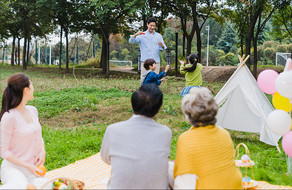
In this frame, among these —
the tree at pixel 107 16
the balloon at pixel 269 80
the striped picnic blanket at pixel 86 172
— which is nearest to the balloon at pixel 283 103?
the balloon at pixel 269 80

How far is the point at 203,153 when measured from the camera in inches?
104

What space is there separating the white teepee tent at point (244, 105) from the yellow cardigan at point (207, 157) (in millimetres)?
3461

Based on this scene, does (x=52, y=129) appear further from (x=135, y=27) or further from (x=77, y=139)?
(x=135, y=27)

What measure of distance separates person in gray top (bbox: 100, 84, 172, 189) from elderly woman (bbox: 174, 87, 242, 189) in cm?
15

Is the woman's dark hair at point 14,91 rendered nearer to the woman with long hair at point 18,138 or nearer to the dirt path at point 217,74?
the woman with long hair at point 18,138

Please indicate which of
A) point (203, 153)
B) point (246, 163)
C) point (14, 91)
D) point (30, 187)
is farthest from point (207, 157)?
point (14, 91)

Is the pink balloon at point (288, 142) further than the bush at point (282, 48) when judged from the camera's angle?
No

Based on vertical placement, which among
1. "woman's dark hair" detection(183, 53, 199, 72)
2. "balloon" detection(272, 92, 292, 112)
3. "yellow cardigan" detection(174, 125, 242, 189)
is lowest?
"yellow cardigan" detection(174, 125, 242, 189)

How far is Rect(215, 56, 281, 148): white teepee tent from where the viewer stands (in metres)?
6.03

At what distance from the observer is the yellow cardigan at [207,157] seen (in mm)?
2637

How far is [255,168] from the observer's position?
15.8ft

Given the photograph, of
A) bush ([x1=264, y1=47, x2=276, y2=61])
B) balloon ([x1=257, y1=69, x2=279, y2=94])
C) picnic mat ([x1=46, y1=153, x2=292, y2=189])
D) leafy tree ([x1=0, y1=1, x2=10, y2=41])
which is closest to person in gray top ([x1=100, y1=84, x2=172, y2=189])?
picnic mat ([x1=46, y1=153, x2=292, y2=189])

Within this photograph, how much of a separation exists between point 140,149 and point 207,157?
0.53m

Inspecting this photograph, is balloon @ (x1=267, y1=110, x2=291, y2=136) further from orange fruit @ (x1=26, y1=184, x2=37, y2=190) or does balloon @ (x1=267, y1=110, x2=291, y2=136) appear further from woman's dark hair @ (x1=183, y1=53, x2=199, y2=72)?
woman's dark hair @ (x1=183, y1=53, x2=199, y2=72)
